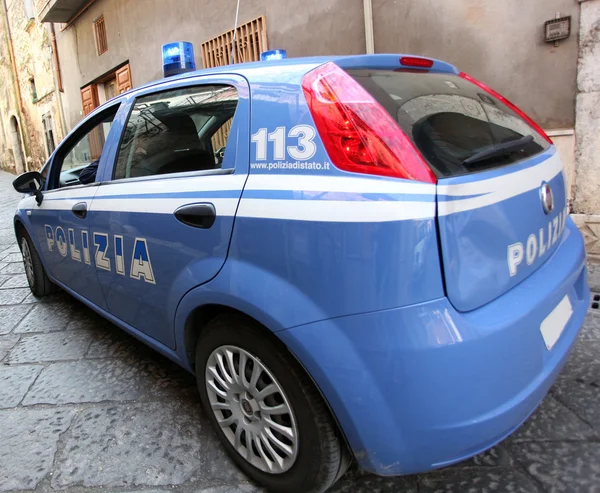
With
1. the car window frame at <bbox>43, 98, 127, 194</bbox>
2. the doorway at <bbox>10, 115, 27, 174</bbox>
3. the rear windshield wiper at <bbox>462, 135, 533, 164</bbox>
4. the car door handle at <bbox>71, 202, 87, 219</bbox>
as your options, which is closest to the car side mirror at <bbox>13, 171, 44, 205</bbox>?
the car window frame at <bbox>43, 98, 127, 194</bbox>

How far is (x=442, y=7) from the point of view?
14.6 ft

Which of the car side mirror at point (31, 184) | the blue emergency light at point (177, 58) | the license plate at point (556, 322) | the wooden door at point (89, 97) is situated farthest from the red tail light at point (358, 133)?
the wooden door at point (89, 97)

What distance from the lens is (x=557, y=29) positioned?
383cm

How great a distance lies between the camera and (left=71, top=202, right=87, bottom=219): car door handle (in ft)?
8.32

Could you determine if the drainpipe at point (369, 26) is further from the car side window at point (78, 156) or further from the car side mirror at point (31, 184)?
the car side mirror at point (31, 184)

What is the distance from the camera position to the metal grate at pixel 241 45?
6371 mm

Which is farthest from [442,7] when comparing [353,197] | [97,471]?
[97,471]

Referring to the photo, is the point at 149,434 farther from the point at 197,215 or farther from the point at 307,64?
the point at 307,64

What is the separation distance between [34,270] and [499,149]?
3.76 meters

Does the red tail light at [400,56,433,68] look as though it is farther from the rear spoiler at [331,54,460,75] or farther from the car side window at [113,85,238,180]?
the car side window at [113,85,238,180]

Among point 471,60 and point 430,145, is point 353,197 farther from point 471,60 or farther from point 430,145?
point 471,60

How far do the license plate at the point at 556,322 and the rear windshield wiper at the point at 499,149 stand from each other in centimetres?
Result: 55

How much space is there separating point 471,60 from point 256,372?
3.93m

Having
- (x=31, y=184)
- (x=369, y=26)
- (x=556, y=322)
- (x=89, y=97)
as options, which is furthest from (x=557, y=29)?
(x=89, y=97)
